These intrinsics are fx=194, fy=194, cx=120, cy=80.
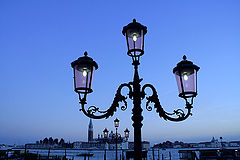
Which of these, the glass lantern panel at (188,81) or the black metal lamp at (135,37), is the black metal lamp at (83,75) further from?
the glass lantern panel at (188,81)

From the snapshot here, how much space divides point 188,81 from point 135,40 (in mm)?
1326

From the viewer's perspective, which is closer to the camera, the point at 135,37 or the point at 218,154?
the point at 135,37

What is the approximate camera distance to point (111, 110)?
3.83 m

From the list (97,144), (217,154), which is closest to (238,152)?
(217,154)

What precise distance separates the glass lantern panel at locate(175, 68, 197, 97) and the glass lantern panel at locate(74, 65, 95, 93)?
1734 mm

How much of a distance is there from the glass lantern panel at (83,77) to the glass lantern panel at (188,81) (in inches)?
68.3

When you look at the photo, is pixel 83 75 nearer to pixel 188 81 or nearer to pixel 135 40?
pixel 135 40

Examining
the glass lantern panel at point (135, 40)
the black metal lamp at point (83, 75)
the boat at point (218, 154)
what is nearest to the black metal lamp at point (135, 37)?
the glass lantern panel at point (135, 40)

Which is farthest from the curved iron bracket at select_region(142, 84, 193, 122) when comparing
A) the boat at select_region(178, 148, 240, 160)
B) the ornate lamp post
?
the boat at select_region(178, 148, 240, 160)

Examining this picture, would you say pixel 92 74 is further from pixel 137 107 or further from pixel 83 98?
pixel 137 107

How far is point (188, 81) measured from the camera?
12.2 feet

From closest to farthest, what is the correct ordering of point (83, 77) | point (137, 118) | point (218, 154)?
point (137, 118) < point (83, 77) < point (218, 154)

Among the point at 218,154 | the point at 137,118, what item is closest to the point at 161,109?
the point at 137,118

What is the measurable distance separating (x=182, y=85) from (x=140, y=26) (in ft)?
4.75
